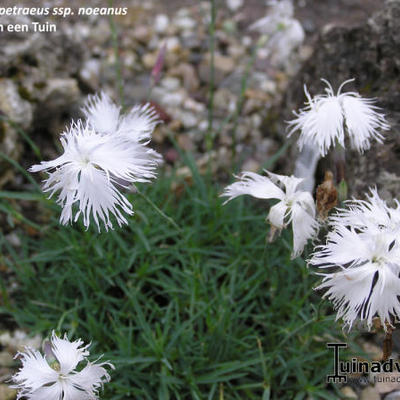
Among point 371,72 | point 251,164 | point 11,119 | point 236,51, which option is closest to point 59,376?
point 11,119

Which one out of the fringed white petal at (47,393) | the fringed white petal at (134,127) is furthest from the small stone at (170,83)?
the fringed white petal at (47,393)

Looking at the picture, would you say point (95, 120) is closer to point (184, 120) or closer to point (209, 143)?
point (209, 143)

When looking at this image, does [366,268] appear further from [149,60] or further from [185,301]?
[149,60]

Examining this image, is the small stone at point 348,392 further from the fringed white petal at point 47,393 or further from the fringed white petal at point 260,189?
the fringed white petal at point 47,393

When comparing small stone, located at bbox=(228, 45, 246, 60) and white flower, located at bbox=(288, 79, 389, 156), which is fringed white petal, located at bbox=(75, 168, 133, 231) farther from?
small stone, located at bbox=(228, 45, 246, 60)

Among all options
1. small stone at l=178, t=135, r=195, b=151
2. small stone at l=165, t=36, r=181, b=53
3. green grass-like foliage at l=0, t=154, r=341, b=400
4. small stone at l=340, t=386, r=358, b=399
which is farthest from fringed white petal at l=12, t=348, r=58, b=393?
small stone at l=165, t=36, r=181, b=53

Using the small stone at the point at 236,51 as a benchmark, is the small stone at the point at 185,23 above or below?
above

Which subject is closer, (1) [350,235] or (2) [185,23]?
(1) [350,235]
